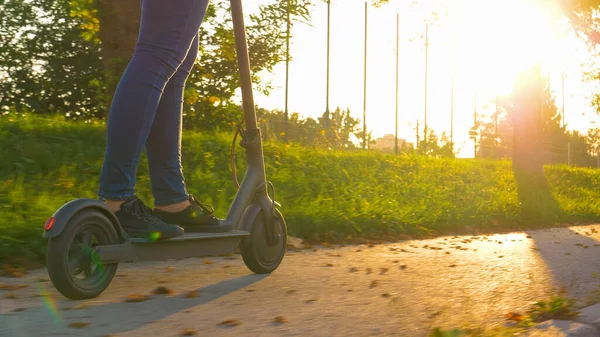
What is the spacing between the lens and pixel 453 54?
1207 inches

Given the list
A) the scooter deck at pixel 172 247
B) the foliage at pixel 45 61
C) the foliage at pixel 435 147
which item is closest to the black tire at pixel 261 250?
the scooter deck at pixel 172 247

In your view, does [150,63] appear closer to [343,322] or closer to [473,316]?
[343,322]

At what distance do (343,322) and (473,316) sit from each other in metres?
0.66

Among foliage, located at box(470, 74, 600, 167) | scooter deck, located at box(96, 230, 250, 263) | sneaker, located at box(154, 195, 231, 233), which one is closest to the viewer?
scooter deck, located at box(96, 230, 250, 263)

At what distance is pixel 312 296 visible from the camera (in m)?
3.32

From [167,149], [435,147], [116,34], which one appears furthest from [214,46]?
[435,147]

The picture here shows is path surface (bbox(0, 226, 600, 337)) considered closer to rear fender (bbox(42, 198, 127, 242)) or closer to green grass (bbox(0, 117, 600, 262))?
rear fender (bbox(42, 198, 127, 242))

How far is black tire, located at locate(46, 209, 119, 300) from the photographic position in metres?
2.70

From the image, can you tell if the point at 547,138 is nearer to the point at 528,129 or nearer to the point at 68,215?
the point at 528,129

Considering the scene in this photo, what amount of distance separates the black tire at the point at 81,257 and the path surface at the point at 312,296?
7 centimetres

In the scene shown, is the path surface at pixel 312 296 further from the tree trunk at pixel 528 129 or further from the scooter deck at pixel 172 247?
the tree trunk at pixel 528 129

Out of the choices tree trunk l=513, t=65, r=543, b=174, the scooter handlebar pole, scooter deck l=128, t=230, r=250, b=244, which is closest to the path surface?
scooter deck l=128, t=230, r=250, b=244

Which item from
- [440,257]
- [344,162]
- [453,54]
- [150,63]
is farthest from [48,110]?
[453,54]

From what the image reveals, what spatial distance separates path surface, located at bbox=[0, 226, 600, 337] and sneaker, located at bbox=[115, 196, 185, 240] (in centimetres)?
29
